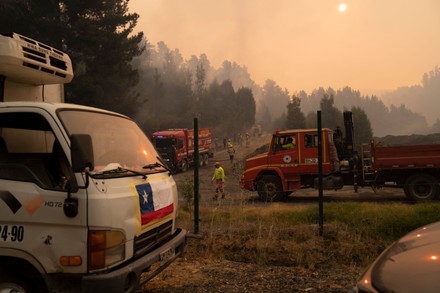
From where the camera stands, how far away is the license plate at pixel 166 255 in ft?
12.4

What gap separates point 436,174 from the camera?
13125mm

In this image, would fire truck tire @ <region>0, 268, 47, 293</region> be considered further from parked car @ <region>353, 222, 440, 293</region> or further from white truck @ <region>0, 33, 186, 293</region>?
parked car @ <region>353, 222, 440, 293</region>

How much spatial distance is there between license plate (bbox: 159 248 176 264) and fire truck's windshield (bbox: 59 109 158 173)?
87cm

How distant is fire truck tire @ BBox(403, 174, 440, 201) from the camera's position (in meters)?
13.0

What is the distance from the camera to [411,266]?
2.33 m

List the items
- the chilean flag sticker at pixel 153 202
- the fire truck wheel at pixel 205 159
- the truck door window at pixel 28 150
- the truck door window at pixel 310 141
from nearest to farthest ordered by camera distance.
A: the truck door window at pixel 28 150 → the chilean flag sticker at pixel 153 202 → the truck door window at pixel 310 141 → the fire truck wheel at pixel 205 159

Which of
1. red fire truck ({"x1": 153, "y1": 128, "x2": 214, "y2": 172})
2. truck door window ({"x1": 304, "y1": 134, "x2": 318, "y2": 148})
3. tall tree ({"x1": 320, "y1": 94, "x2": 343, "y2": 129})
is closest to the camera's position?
truck door window ({"x1": 304, "y1": 134, "x2": 318, "y2": 148})

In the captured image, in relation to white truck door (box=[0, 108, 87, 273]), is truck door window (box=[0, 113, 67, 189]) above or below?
above

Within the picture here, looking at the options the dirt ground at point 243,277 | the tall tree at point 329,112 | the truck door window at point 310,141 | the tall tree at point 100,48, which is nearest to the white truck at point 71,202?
the dirt ground at point 243,277

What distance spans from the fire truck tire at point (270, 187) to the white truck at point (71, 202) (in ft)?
35.0

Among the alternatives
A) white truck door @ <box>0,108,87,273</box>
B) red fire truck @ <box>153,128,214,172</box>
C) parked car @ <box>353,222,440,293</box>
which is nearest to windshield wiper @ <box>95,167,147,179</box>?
white truck door @ <box>0,108,87,273</box>

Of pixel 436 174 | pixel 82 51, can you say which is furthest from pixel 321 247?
pixel 82 51

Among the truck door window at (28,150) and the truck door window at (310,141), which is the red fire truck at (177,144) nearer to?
the truck door window at (310,141)

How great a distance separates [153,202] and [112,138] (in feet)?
2.74
